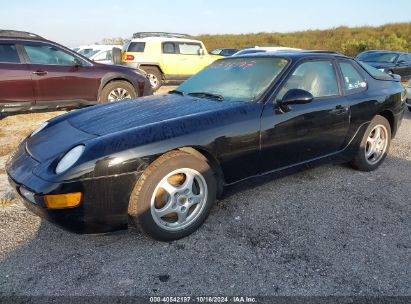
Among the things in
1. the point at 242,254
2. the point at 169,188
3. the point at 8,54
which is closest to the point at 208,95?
the point at 169,188

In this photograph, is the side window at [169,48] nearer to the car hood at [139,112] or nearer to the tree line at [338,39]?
the car hood at [139,112]

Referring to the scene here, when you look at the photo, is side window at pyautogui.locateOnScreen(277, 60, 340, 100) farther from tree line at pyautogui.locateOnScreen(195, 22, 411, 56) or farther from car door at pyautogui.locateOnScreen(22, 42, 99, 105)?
tree line at pyautogui.locateOnScreen(195, 22, 411, 56)

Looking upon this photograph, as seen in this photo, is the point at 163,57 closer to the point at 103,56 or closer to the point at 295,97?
the point at 103,56

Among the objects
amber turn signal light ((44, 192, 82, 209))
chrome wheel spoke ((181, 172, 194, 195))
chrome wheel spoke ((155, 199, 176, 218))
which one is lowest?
chrome wheel spoke ((155, 199, 176, 218))

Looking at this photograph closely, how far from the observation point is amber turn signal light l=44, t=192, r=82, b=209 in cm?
231

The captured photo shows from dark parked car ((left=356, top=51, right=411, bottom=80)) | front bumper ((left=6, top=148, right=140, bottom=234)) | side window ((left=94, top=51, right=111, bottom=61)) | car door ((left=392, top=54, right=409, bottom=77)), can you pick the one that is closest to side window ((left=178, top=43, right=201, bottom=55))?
side window ((left=94, top=51, right=111, bottom=61))

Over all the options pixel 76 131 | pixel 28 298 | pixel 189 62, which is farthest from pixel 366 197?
pixel 189 62

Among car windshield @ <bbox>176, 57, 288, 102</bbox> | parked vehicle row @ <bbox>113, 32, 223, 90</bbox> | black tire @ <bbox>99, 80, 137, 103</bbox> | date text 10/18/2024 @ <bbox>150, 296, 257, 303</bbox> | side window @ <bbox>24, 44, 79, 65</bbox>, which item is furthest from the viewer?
parked vehicle row @ <bbox>113, 32, 223, 90</bbox>

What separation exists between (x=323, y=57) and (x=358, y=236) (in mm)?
1928

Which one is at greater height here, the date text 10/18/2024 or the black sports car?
the black sports car

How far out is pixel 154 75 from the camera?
12.6 m

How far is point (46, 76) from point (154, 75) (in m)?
6.29

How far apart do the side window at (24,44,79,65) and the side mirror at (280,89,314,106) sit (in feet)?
17.1

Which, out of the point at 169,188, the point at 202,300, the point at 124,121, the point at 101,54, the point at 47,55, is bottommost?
the point at 202,300
